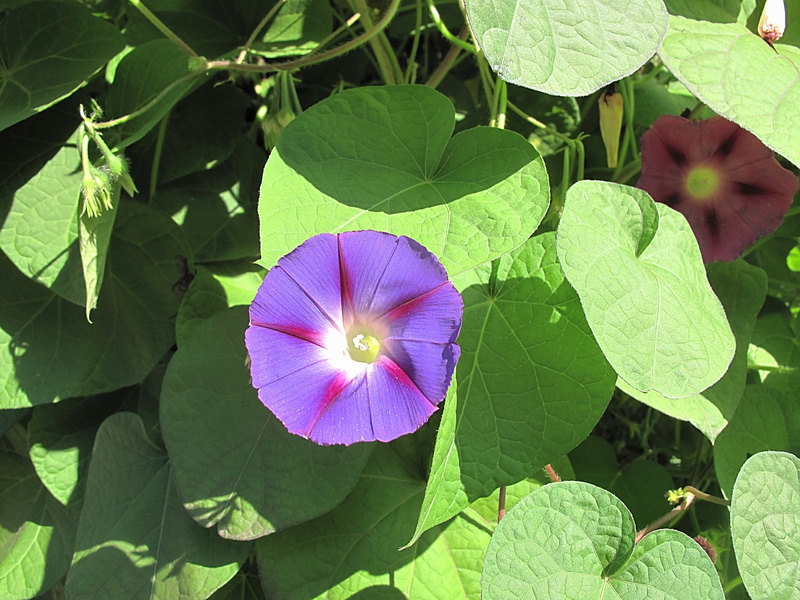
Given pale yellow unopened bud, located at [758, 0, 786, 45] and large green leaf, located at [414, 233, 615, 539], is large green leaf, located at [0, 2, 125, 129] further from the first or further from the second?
pale yellow unopened bud, located at [758, 0, 786, 45]

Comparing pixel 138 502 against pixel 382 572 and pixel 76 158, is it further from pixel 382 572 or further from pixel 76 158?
pixel 76 158

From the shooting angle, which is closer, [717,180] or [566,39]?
[566,39]

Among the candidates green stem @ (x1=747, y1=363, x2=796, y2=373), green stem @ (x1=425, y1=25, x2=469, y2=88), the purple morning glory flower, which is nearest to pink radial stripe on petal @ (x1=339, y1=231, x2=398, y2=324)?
the purple morning glory flower

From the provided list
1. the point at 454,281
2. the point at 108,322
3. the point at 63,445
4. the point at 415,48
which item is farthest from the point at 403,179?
the point at 63,445

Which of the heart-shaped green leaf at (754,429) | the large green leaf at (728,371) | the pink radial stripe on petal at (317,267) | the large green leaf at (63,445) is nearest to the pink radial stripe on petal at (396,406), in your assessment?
the pink radial stripe on petal at (317,267)

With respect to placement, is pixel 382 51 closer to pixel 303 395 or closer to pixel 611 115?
pixel 611 115

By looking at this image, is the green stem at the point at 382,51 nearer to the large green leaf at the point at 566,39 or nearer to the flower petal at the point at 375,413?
the large green leaf at the point at 566,39
